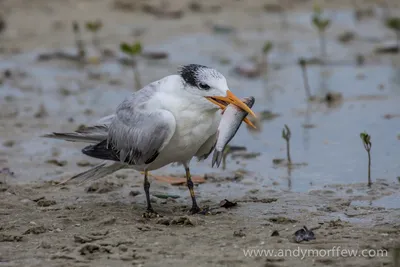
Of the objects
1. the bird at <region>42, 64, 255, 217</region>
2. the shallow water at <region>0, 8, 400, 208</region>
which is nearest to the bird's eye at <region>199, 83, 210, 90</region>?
the bird at <region>42, 64, 255, 217</region>

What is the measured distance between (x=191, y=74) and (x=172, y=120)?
0.35 metres

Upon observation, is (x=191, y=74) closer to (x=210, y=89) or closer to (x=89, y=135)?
(x=210, y=89)

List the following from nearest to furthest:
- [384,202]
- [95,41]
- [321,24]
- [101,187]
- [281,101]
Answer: [384,202] < [101,187] < [281,101] < [321,24] < [95,41]

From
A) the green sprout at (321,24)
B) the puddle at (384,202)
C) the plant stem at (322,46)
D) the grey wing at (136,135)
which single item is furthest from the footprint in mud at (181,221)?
the plant stem at (322,46)

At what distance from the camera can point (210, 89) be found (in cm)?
547

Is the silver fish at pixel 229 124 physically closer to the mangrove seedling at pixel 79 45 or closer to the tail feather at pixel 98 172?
the tail feather at pixel 98 172

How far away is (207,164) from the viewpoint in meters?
7.22

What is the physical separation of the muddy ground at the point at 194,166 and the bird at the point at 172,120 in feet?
1.39

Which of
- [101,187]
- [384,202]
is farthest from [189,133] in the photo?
[384,202]

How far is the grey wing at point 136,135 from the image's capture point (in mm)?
5465

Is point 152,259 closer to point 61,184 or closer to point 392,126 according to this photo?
point 61,184

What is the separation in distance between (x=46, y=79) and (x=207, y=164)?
365cm

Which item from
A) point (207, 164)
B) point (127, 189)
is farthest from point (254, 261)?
point (207, 164)

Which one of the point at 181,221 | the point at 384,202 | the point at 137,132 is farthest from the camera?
the point at 384,202
